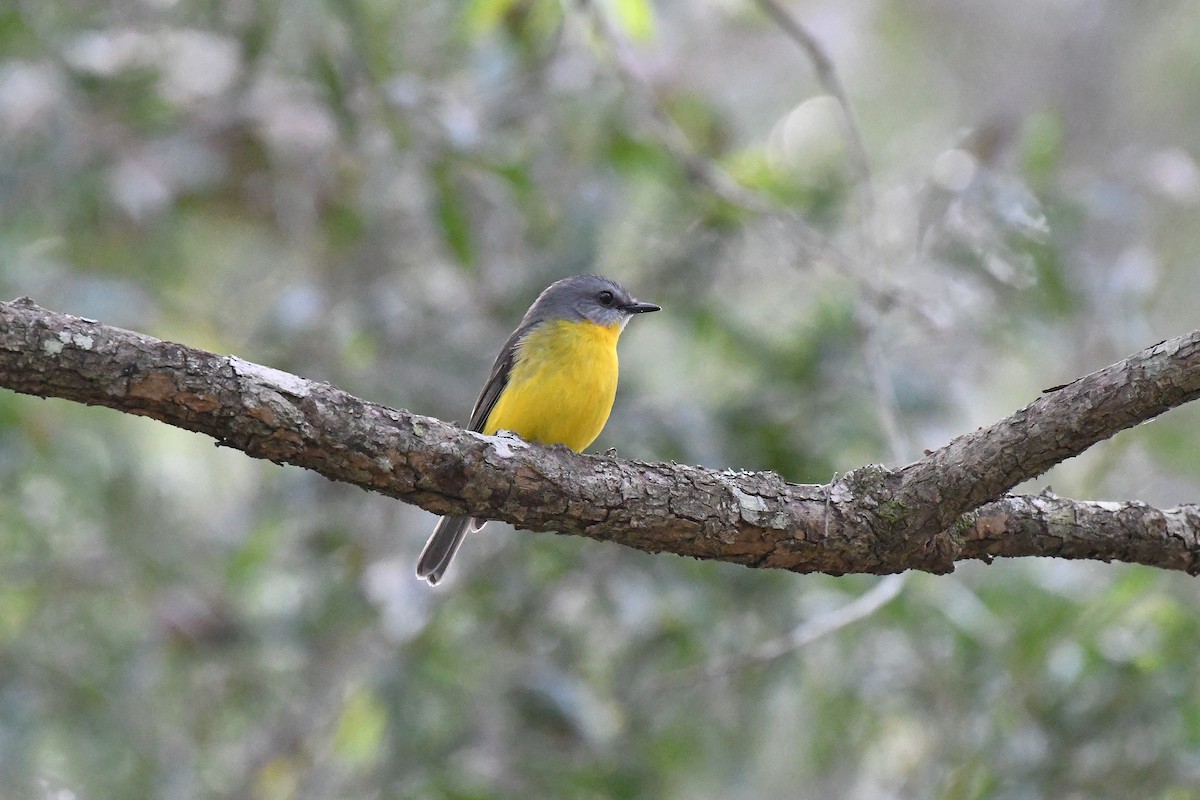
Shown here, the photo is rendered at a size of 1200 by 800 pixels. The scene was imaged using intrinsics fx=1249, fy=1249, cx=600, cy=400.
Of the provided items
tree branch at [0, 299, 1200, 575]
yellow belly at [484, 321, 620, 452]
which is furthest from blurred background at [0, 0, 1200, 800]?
tree branch at [0, 299, 1200, 575]

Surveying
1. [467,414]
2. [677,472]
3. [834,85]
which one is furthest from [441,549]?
[834,85]

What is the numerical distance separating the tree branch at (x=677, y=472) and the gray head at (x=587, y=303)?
1958 millimetres

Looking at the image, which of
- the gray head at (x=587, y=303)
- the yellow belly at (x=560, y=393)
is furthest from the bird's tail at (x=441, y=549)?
the gray head at (x=587, y=303)

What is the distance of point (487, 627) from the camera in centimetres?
611

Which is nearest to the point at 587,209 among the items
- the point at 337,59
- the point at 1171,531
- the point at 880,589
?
the point at 337,59

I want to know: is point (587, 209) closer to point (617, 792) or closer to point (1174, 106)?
point (617, 792)

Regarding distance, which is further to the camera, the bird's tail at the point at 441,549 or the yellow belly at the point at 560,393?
the bird's tail at the point at 441,549

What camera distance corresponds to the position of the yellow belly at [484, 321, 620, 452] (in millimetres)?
4457

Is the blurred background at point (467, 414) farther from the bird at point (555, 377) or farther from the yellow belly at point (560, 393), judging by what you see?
the yellow belly at point (560, 393)

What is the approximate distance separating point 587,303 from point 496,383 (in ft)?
1.83

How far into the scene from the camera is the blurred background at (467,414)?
5.08m

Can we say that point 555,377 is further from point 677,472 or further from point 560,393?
point 677,472

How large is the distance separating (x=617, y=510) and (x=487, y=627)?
10.6 ft

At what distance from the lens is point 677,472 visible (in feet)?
10.4
